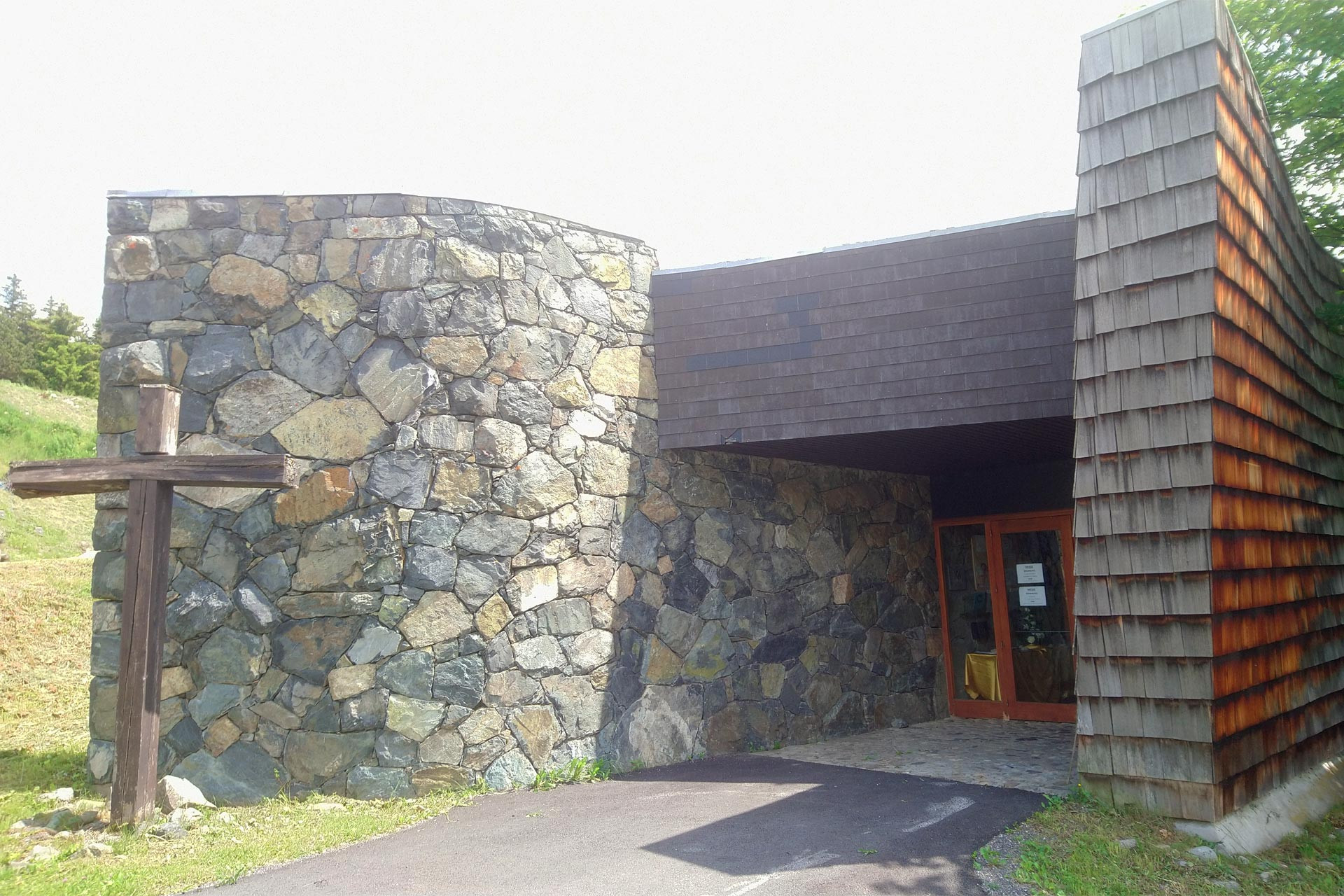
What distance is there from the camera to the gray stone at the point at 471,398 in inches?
260

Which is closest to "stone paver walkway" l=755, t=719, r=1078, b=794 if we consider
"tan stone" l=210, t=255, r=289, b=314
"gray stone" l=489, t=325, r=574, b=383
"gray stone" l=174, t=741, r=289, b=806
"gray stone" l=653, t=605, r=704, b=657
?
"gray stone" l=653, t=605, r=704, b=657

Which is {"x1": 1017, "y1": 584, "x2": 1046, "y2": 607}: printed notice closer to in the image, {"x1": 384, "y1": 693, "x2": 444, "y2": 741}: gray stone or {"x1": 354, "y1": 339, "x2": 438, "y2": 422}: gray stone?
{"x1": 384, "y1": 693, "x2": 444, "y2": 741}: gray stone

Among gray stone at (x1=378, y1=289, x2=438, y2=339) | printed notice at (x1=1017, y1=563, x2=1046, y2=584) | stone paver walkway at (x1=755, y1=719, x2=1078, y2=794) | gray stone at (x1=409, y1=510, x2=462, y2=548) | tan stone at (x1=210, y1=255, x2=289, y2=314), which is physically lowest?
stone paver walkway at (x1=755, y1=719, x2=1078, y2=794)

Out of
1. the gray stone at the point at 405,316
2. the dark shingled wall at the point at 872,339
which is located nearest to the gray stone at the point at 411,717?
the gray stone at the point at 405,316

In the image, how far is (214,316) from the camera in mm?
6617

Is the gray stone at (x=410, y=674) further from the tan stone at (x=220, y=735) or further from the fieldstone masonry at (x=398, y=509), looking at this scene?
the tan stone at (x=220, y=735)

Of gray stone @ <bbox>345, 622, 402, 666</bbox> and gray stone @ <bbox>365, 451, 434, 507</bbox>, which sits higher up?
gray stone @ <bbox>365, 451, 434, 507</bbox>

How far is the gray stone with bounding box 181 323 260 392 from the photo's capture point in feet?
21.5

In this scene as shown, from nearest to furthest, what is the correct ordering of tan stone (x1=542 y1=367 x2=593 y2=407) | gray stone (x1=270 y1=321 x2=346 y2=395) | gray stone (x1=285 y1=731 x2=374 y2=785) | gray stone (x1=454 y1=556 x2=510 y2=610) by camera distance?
gray stone (x1=285 y1=731 x2=374 y2=785) < gray stone (x1=454 y1=556 x2=510 y2=610) < gray stone (x1=270 y1=321 x2=346 y2=395) < tan stone (x1=542 y1=367 x2=593 y2=407)

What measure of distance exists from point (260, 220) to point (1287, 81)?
8.63 metres

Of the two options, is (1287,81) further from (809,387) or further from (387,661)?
(387,661)

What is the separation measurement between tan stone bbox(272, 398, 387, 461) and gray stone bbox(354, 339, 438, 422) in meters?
0.09

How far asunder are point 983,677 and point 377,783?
6.18 m

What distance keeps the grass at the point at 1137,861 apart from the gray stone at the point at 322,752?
12.9 feet
